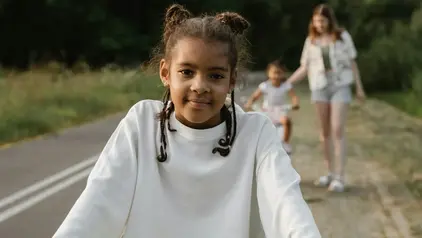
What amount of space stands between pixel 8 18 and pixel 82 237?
4366 centimetres

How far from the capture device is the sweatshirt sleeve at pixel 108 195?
2867 mm

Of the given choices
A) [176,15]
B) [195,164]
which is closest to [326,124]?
[176,15]

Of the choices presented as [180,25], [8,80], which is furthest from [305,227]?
[8,80]

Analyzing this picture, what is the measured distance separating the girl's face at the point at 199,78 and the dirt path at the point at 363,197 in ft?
12.2

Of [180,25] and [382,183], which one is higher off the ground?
[180,25]

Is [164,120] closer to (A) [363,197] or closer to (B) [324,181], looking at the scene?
(A) [363,197]

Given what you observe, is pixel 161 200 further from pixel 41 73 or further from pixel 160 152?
pixel 41 73

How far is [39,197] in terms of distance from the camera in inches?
340

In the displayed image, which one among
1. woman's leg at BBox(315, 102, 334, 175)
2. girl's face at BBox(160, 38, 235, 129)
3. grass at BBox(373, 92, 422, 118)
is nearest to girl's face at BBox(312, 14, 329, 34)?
woman's leg at BBox(315, 102, 334, 175)

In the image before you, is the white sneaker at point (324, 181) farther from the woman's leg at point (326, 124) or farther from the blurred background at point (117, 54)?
the blurred background at point (117, 54)

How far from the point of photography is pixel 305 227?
9.01 feet

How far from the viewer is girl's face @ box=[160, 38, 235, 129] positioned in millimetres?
2961

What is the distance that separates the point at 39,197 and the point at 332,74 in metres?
3.25

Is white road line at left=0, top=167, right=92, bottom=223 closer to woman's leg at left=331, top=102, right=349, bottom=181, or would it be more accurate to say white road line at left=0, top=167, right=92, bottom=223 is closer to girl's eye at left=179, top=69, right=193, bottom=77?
woman's leg at left=331, top=102, right=349, bottom=181
